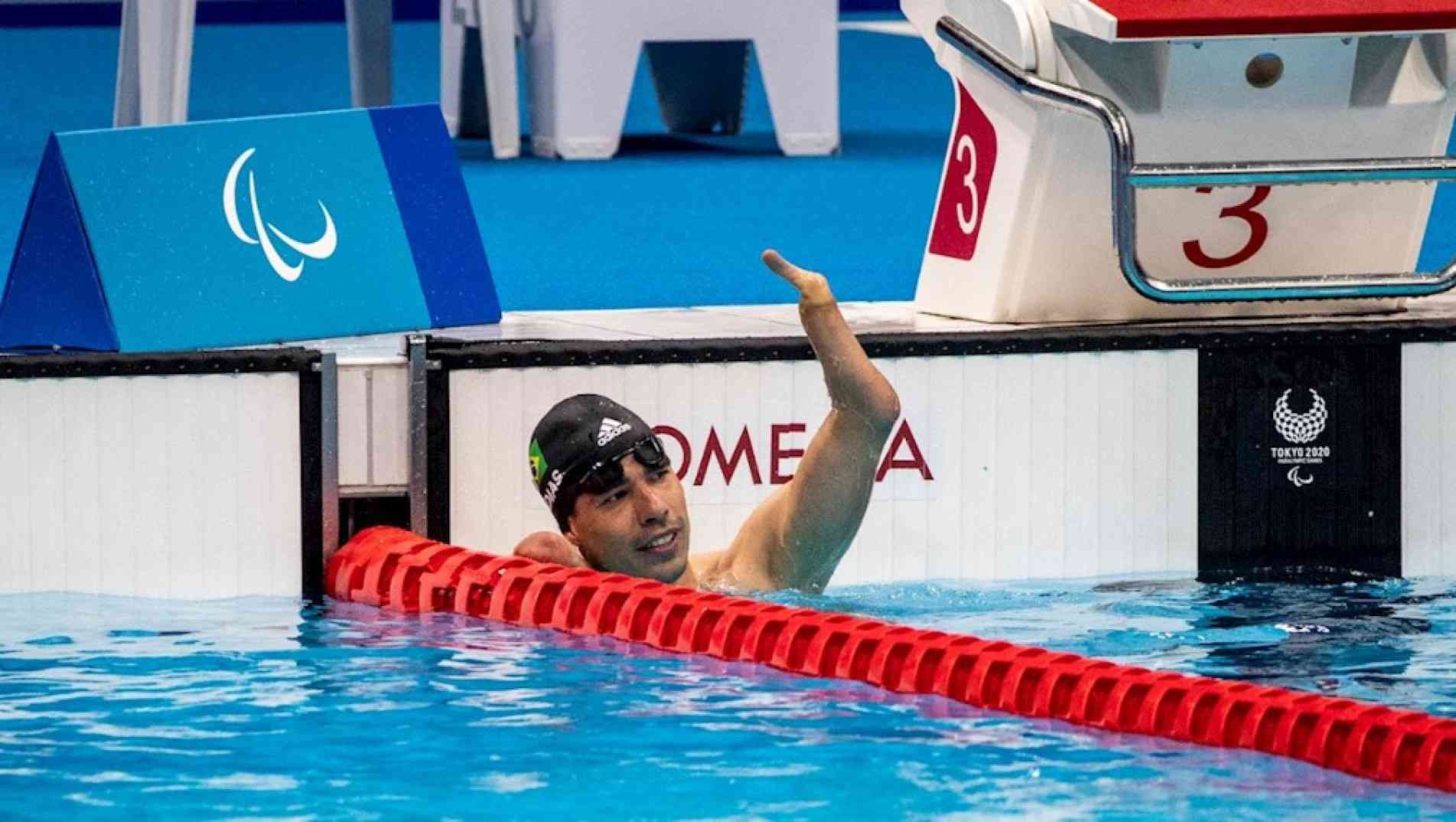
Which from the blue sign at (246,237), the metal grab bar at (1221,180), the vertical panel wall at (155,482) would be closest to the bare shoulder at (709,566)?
the vertical panel wall at (155,482)

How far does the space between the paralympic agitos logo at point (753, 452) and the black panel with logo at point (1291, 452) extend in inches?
23.4

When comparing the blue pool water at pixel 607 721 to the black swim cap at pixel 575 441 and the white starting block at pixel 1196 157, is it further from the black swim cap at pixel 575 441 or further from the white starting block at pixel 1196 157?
the white starting block at pixel 1196 157

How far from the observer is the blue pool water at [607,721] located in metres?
3.26

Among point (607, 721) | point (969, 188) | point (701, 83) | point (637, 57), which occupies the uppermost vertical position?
point (701, 83)

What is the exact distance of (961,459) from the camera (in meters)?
4.92

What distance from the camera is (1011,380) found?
16.1 feet

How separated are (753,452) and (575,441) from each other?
2.30 ft

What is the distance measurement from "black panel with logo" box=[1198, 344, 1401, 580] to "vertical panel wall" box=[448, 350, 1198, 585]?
4cm

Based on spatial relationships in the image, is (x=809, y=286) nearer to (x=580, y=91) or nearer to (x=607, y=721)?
(x=607, y=721)

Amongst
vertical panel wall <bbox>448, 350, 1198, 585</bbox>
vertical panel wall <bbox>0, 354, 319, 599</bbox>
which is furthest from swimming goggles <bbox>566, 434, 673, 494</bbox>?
vertical panel wall <bbox>0, 354, 319, 599</bbox>

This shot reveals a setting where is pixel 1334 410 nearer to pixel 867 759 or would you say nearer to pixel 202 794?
pixel 867 759

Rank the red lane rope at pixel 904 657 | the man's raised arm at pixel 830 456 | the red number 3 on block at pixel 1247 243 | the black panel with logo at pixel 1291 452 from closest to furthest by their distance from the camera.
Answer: the red lane rope at pixel 904 657 < the man's raised arm at pixel 830 456 < the black panel with logo at pixel 1291 452 < the red number 3 on block at pixel 1247 243

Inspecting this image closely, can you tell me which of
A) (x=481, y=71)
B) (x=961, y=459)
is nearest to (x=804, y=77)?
(x=481, y=71)

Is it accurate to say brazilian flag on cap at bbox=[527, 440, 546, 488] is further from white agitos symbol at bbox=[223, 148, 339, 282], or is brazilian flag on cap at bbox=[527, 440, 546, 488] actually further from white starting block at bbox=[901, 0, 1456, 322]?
white starting block at bbox=[901, 0, 1456, 322]
